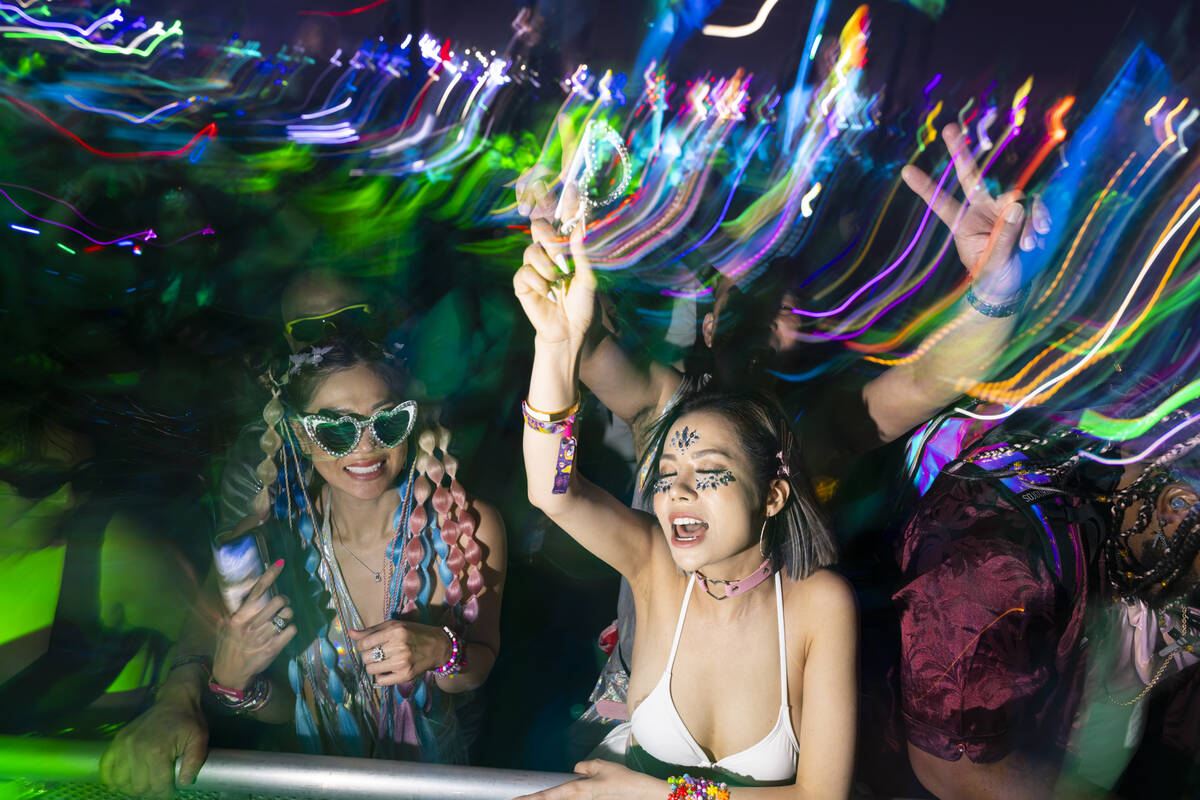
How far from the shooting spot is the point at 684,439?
3.42 ft

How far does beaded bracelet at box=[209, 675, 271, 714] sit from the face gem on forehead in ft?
2.81

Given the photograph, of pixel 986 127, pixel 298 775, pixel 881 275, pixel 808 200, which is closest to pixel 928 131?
pixel 986 127

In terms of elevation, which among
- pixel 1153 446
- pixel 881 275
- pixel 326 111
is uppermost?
pixel 326 111

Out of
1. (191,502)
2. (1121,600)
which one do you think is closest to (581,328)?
(191,502)

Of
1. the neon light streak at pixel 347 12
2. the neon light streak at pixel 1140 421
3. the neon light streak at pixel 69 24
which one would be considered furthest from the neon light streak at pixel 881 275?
the neon light streak at pixel 69 24

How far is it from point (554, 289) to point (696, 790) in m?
0.82

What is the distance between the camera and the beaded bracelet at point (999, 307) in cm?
102

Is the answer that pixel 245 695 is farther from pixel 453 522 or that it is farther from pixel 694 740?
pixel 694 740

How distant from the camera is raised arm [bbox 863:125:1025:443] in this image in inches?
39.9

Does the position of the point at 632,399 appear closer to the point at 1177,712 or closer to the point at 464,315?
the point at 464,315

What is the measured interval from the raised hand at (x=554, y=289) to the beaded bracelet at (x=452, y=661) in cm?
59

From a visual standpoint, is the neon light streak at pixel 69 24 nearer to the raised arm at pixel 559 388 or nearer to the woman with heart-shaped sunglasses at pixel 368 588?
the woman with heart-shaped sunglasses at pixel 368 588

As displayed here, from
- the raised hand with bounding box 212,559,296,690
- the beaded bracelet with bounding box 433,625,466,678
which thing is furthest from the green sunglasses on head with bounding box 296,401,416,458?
the beaded bracelet with bounding box 433,625,466,678

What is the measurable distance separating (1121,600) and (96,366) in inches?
72.5
